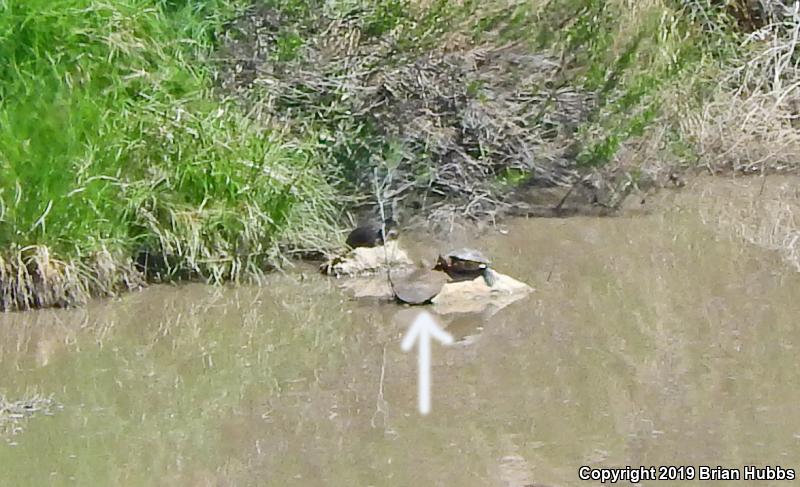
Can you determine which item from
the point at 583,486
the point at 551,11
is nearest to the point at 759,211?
the point at 551,11

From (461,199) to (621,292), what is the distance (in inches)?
63.5

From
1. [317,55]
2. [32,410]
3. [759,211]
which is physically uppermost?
[317,55]

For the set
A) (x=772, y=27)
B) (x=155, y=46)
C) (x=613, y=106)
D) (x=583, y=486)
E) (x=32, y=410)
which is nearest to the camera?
(x=583, y=486)

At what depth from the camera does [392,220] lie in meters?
7.00

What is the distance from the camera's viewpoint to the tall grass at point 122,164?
5.69 m

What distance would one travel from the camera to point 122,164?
20.2 feet

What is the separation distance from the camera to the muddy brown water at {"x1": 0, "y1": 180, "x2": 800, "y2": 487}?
150 inches

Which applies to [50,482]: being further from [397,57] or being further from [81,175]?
[397,57]

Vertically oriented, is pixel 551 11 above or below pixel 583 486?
above

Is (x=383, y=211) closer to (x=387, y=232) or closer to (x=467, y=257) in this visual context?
(x=387, y=232)

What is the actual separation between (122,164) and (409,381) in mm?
2307

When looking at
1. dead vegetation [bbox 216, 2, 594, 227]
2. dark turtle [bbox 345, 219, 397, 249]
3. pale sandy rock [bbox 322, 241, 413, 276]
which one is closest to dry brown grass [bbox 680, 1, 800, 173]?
dead vegetation [bbox 216, 2, 594, 227]

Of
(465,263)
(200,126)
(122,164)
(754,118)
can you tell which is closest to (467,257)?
(465,263)

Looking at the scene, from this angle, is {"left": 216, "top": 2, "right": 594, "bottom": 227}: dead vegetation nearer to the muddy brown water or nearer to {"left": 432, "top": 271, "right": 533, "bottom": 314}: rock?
the muddy brown water
